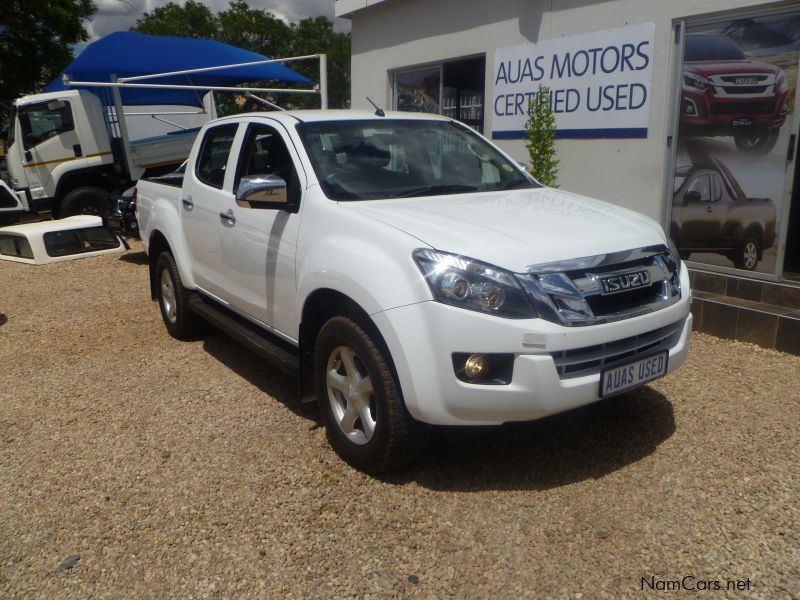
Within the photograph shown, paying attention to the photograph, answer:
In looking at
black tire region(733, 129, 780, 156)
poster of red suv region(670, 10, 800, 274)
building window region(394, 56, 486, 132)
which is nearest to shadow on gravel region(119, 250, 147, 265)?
building window region(394, 56, 486, 132)

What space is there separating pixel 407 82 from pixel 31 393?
7.26 meters

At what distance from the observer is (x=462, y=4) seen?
8.98 m

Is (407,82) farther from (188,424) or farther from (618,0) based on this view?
(188,424)

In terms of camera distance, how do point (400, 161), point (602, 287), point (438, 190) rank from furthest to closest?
1. point (400, 161)
2. point (438, 190)
3. point (602, 287)

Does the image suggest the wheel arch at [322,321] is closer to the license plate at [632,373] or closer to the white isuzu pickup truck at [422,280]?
the white isuzu pickup truck at [422,280]

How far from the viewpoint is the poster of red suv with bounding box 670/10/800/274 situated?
5883 millimetres

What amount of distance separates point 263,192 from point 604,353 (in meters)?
2.03

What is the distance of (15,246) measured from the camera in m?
10.4

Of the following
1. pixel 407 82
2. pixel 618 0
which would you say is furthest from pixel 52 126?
pixel 618 0

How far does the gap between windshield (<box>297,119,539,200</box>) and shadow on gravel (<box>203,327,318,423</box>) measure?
1472 mm

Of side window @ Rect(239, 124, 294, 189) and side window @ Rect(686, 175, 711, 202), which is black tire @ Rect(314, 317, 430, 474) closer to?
side window @ Rect(239, 124, 294, 189)

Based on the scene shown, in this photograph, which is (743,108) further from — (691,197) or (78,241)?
(78,241)

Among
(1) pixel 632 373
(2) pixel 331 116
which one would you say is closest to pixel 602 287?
(1) pixel 632 373

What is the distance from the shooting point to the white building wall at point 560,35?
673 centimetres
